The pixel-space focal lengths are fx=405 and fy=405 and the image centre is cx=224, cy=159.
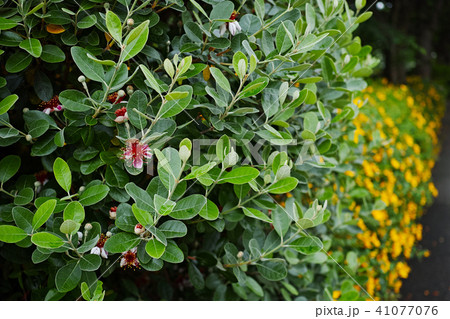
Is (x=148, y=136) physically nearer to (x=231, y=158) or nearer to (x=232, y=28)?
(x=231, y=158)

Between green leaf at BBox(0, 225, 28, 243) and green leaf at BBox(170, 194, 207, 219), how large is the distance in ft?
1.29

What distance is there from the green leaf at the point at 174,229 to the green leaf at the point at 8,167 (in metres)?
0.50

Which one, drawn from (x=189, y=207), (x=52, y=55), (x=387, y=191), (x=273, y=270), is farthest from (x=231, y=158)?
(x=387, y=191)

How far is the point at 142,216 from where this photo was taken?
100cm

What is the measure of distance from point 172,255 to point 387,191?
274 cm

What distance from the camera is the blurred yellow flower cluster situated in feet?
8.79

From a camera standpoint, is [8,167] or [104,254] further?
[8,167]

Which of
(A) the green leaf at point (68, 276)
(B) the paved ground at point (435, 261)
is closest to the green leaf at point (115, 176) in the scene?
(A) the green leaf at point (68, 276)

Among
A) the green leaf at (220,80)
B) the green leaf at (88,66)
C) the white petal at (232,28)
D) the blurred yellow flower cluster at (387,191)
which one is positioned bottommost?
the blurred yellow flower cluster at (387,191)

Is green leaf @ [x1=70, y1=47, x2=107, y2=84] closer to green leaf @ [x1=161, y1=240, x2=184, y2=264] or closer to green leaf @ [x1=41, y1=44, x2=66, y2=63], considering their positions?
green leaf @ [x1=41, y1=44, x2=66, y2=63]

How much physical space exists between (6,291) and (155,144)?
0.90m

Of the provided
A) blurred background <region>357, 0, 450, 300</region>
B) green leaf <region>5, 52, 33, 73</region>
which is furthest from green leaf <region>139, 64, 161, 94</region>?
blurred background <region>357, 0, 450, 300</region>

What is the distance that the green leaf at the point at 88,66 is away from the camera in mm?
1035

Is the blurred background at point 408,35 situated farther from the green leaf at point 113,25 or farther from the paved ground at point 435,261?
the green leaf at point 113,25
